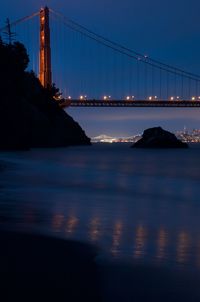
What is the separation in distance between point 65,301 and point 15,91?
51.0 metres

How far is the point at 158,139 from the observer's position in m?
80.4

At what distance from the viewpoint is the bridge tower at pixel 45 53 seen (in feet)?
258

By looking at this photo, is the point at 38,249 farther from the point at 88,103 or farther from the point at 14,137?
the point at 88,103

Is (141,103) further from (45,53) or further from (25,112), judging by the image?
(25,112)

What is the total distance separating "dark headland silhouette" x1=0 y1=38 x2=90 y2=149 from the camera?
5188 cm

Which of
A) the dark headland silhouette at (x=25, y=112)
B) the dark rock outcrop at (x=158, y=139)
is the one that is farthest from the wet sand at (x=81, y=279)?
the dark rock outcrop at (x=158, y=139)

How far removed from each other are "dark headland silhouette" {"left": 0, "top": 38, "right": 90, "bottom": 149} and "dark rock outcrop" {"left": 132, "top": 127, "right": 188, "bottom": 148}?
35.0 ft

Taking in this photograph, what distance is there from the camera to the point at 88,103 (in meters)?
83.1

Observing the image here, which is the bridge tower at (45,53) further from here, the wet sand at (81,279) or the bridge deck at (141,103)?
the wet sand at (81,279)

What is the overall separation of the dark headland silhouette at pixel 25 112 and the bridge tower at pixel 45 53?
3.67 ft

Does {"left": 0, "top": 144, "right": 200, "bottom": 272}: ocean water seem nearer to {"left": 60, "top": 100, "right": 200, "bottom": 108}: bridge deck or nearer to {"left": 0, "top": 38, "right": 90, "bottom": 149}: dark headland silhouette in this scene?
{"left": 0, "top": 38, "right": 90, "bottom": 149}: dark headland silhouette

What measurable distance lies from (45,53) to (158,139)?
54.9ft

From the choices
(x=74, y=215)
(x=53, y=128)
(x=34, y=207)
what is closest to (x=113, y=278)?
(x=74, y=215)

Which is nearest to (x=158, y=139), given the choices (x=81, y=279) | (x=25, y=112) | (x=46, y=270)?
(x=25, y=112)
